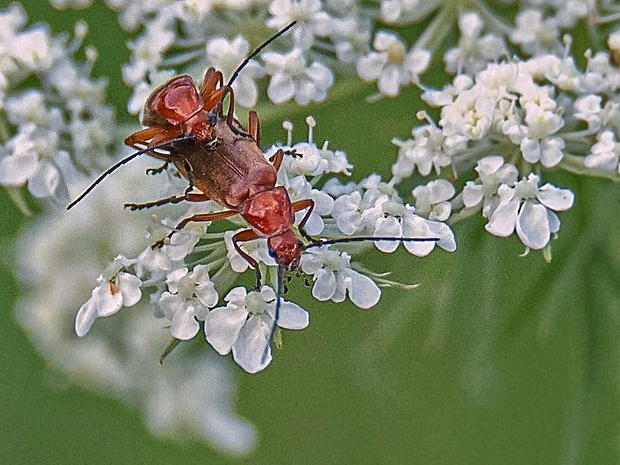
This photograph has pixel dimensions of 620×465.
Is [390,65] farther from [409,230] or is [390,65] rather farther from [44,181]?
[44,181]

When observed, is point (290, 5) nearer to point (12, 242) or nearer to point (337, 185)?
point (337, 185)

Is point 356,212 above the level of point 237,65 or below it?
below

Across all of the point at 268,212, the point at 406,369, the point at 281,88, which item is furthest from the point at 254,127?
the point at 406,369

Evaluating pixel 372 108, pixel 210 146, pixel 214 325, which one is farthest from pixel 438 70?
pixel 214 325

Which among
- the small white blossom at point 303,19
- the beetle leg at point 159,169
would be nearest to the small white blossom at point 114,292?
the beetle leg at point 159,169

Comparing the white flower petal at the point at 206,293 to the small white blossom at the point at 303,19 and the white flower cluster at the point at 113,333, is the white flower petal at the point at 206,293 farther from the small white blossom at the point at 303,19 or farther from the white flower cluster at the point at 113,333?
the small white blossom at the point at 303,19

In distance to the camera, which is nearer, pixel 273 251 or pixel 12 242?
pixel 273 251
